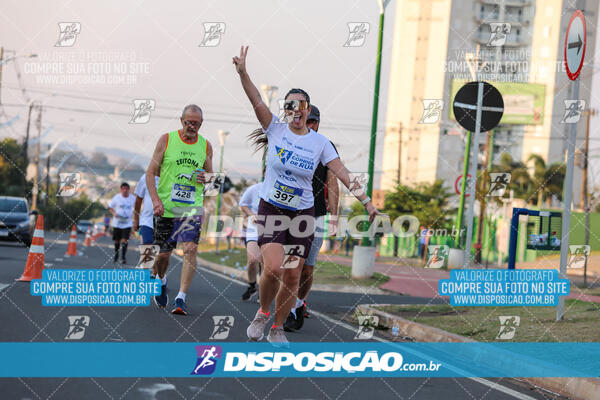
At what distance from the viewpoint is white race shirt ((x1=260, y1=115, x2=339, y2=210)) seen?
254 inches

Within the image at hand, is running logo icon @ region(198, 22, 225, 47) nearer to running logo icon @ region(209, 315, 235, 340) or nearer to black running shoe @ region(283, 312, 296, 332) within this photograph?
running logo icon @ region(209, 315, 235, 340)

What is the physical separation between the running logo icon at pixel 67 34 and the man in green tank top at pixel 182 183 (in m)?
3.99

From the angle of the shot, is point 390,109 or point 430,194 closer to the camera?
point 430,194

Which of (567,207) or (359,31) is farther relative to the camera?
(359,31)

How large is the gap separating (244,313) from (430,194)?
50528 mm

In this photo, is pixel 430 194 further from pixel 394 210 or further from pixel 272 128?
pixel 272 128

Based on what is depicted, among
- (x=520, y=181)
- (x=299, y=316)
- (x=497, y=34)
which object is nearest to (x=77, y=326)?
(x=299, y=316)

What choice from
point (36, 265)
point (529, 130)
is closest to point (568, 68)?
point (36, 265)

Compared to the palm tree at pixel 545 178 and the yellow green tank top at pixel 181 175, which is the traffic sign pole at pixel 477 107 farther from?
the palm tree at pixel 545 178

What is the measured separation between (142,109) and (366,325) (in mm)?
4038

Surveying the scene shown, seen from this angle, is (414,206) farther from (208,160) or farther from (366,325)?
(208,160)

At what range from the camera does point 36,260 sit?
36.3 ft

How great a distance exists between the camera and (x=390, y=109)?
334 feet

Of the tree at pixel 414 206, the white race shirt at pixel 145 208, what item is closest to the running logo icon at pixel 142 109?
the white race shirt at pixel 145 208
